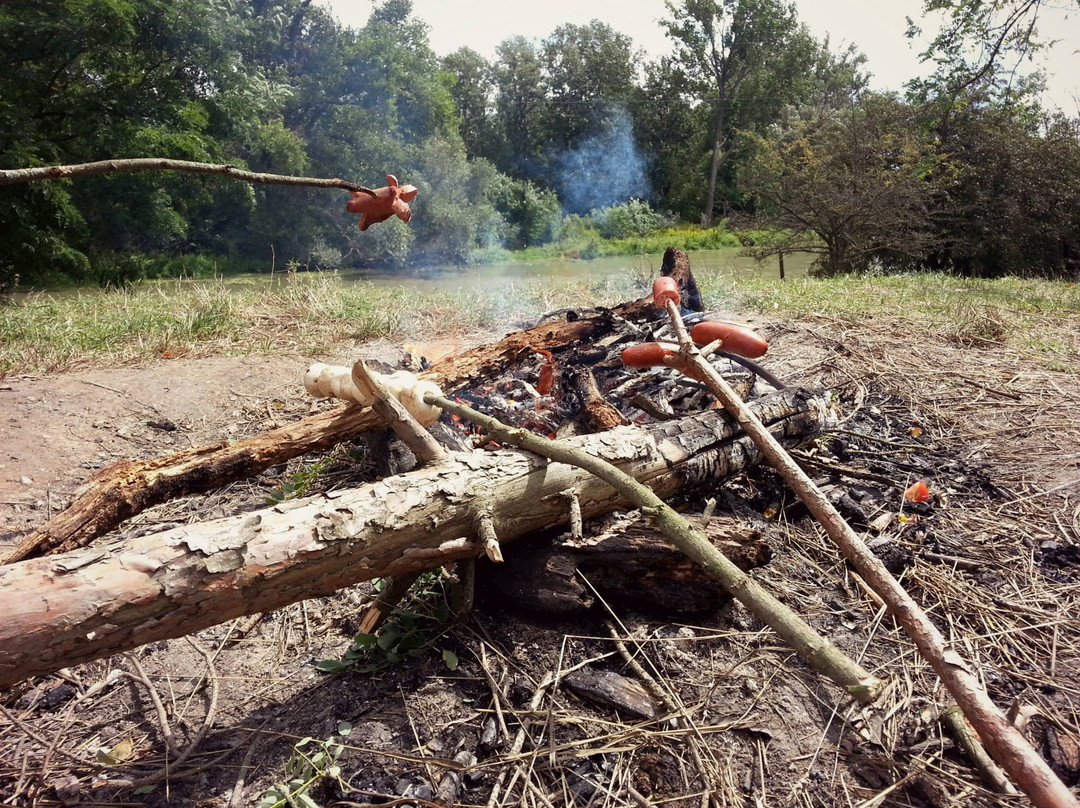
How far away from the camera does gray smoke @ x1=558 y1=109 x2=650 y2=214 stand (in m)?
22.8

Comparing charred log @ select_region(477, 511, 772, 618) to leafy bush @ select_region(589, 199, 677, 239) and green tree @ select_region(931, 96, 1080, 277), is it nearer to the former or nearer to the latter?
green tree @ select_region(931, 96, 1080, 277)

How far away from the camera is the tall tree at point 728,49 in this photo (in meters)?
22.4

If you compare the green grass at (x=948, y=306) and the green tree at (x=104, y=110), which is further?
the green tree at (x=104, y=110)

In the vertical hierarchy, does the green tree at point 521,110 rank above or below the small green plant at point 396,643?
above

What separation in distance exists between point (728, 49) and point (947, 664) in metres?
27.0

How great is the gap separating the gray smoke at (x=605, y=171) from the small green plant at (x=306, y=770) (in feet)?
71.0

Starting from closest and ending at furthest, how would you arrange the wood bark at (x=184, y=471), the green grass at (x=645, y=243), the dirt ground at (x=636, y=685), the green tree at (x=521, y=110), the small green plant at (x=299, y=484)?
the dirt ground at (x=636, y=685)
the wood bark at (x=184, y=471)
the small green plant at (x=299, y=484)
the green grass at (x=645, y=243)
the green tree at (x=521, y=110)

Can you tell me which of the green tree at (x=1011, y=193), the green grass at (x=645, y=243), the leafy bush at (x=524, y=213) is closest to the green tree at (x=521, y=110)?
the leafy bush at (x=524, y=213)

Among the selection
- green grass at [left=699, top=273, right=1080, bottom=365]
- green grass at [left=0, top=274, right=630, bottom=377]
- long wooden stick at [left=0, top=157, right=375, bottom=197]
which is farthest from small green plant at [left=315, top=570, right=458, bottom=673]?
green grass at [left=699, top=273, right=1080, bottom=365]

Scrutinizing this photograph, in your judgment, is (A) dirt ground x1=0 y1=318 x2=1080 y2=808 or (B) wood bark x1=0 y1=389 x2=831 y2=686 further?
(A) dirt ground x1=0 y1=318 x2=1080 y2=808

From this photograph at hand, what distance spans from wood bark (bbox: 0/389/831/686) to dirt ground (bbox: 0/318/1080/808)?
13.4 inches

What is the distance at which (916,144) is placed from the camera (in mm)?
12375

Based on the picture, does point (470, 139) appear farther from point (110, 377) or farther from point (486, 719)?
point (486, 719)

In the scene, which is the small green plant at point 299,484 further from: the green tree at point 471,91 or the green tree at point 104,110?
the green tree at point 471,91
